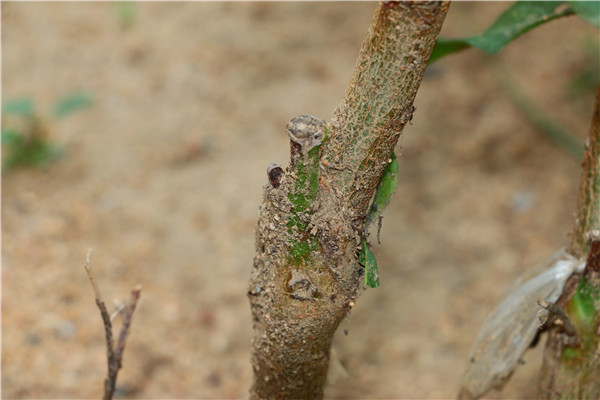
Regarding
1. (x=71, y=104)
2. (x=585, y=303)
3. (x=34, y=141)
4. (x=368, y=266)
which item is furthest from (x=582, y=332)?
(x=34, y=141)

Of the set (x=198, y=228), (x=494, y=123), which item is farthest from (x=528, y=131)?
(x=198, y=228)

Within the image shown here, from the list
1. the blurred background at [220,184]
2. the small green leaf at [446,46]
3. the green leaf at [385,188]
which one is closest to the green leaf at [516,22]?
the small green leaf at [446,46]

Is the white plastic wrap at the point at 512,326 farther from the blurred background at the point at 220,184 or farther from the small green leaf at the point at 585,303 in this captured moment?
the blurred background at the point at 220,184

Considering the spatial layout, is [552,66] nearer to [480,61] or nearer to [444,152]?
[480,61]

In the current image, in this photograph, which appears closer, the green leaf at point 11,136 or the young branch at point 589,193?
the young branch at point 589,193

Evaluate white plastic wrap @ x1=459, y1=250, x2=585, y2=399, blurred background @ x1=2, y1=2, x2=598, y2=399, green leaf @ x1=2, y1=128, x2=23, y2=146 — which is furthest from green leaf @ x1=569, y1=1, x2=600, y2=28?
green leaf @ x1=2, y1=128, x2=23, y2=146

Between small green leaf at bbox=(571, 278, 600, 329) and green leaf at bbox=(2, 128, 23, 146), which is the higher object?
green leaf at bbox=(2, 128, 23, 146)

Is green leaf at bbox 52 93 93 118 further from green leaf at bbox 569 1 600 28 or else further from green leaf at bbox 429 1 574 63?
green leaf at bbox 569 1 600 28
